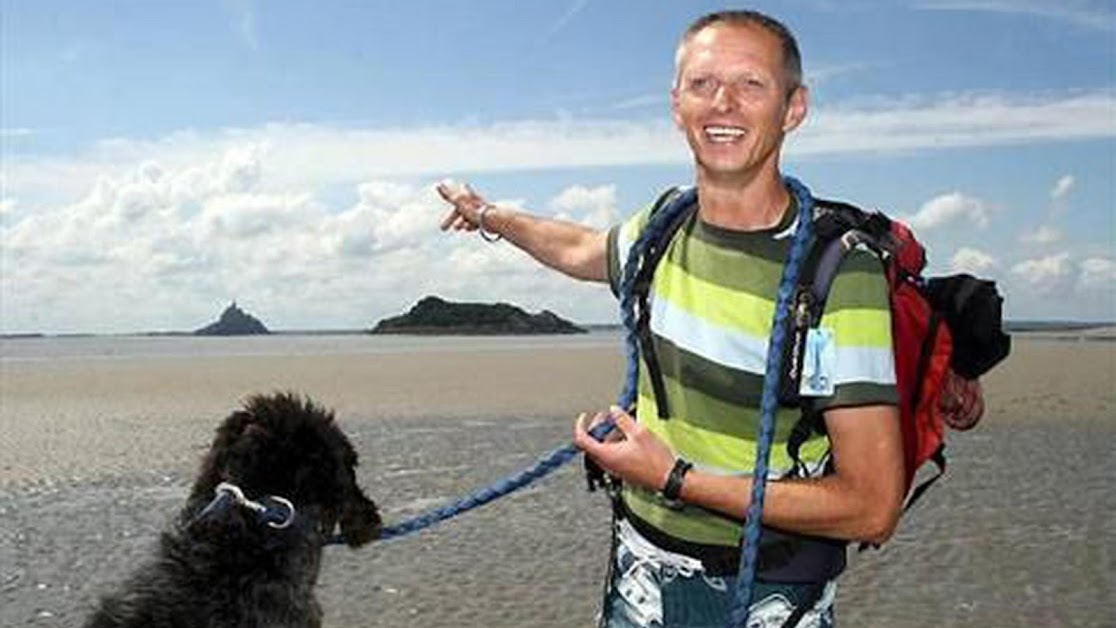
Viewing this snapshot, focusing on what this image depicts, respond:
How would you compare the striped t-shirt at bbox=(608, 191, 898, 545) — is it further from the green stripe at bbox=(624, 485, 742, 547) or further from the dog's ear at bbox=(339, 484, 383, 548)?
the dog's ear at bbox=(339, 484, 383, 548)

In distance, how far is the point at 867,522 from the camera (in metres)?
3.24

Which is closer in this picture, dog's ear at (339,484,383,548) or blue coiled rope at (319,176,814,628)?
blue coiled rope at (319,176,814,628)

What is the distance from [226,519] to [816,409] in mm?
2288

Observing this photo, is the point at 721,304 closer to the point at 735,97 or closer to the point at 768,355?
the point at 768,355

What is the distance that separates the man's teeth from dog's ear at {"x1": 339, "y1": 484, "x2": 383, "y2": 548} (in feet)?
7.43

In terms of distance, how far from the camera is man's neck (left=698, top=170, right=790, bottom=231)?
346 centimetres

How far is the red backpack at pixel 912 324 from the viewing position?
3195mm

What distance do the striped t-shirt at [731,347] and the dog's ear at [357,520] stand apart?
166 cm

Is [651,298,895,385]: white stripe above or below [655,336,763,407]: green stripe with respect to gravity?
above

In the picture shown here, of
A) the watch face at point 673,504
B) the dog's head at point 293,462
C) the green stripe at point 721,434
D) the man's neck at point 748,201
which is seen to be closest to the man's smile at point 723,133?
the man's neck at point 748,201

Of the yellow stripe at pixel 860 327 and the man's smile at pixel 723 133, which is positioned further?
the man's smile at pixel 723 133

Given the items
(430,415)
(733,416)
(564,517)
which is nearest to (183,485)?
(564,517)

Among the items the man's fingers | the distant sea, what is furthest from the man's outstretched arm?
the distant sea

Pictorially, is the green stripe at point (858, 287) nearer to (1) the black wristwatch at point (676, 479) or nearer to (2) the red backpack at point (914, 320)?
(2) the red backpack at point (914, 320)
